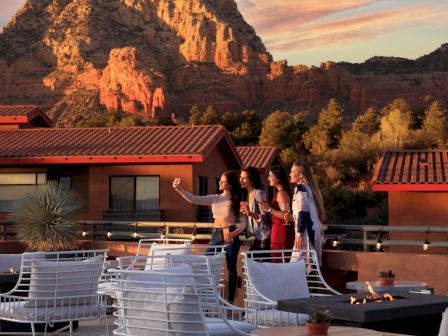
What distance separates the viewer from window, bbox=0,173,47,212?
31406 millimetres

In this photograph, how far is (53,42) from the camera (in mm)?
136375

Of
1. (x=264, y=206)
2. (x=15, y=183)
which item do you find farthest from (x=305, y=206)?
(x=15, y=183)

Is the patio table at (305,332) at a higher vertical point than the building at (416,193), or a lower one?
lower

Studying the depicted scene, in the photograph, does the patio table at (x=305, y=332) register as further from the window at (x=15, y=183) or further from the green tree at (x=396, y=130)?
the green tree at (x=396, y=130)

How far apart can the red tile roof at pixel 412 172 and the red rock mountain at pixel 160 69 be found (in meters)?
95.7

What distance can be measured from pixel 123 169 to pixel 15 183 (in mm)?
3655

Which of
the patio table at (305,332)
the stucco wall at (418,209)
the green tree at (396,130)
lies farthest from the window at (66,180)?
the green tree at (396,130)

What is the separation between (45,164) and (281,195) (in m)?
20.2

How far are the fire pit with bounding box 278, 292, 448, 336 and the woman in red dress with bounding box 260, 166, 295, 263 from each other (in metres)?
3.78

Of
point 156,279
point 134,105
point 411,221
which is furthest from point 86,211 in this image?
point 134,105

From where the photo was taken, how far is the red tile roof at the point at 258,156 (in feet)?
131

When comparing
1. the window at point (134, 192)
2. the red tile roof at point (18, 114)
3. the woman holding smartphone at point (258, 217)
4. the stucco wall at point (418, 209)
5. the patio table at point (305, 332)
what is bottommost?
the patio table at point (305, 332)

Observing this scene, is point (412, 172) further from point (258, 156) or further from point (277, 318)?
point (258, 156)

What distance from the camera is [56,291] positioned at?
367 inches
